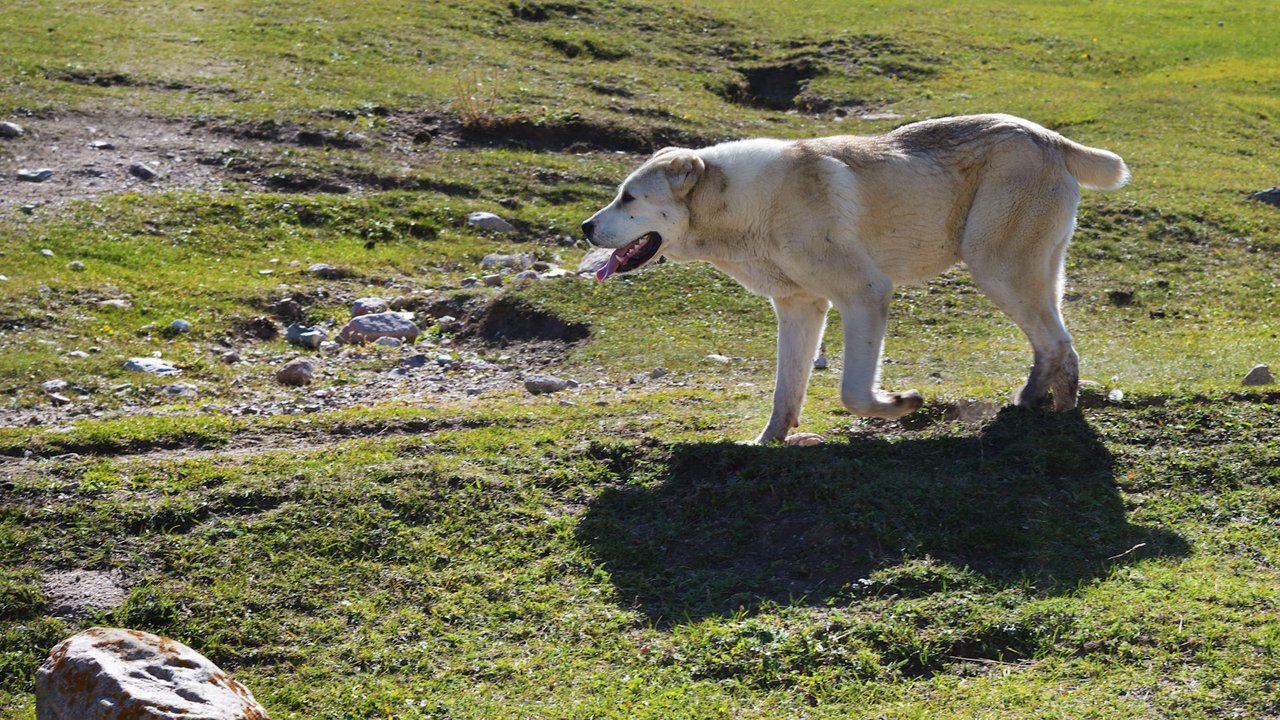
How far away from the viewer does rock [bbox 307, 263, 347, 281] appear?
565 inches

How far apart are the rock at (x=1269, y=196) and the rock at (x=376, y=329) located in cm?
1214

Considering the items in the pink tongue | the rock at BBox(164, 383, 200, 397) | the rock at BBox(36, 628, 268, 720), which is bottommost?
the rock at BBox(164, 383, 200, 397)

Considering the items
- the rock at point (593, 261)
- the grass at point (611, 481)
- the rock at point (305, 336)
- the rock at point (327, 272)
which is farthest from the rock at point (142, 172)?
the rock at point (593, 261)

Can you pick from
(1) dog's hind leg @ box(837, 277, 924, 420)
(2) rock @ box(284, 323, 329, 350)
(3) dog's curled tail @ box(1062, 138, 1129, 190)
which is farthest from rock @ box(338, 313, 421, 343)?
(3) dog's curled tail @ box(1062, 138, 1129, 190)

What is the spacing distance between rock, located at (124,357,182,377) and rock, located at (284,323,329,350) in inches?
56.4

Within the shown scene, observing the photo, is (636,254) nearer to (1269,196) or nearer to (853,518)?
(853,518)

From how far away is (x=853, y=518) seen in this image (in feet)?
22.6

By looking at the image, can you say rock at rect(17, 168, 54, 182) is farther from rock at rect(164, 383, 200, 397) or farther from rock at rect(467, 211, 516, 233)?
rock at rect(164, 383, 200, 397)

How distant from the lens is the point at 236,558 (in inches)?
270

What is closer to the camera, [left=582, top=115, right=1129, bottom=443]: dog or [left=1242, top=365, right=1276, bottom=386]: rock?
[left=582, top=115, right=1129, bottom=443]: dog

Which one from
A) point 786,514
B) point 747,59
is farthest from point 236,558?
point 747,59

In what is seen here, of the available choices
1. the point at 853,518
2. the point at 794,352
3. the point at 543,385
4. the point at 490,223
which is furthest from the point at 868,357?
the point at 490,223

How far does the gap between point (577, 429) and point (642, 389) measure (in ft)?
7.70

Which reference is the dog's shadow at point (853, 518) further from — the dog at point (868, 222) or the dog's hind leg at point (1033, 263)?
the dog at point (868, 222)
